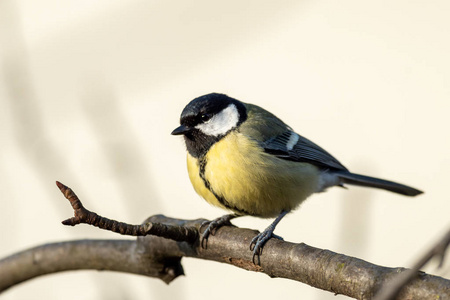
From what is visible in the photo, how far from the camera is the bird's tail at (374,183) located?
2338 millimetres

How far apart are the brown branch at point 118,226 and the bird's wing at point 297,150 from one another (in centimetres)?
62

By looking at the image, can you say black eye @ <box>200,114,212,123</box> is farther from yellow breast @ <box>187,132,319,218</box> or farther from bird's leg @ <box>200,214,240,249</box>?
bird's leg @ <box>200,214,240,249</box>

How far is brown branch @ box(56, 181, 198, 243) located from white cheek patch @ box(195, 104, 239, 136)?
1.71 ft

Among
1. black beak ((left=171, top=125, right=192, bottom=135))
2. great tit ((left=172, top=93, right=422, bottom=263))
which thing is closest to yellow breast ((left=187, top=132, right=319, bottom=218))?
great tit ((left=172, top=93, right=422, bottom=263))

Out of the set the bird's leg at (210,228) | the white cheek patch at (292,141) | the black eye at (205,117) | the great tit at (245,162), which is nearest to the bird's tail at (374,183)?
the great tit at (245,162)

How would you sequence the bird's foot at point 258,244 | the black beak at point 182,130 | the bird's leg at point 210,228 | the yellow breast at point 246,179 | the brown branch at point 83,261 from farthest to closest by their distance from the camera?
the black beak at point 182,130
the yellow breast at point 246,179
the brown branch at point 83,261
the bird's leg at point 210,228
the bird's foot at point 258,244

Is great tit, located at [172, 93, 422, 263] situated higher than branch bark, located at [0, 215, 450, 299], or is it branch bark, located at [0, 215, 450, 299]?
great tit, located at [172, 93, 422, 263]

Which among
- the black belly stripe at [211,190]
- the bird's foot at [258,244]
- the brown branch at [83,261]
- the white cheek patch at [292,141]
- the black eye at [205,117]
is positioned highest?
the black eye at [205,117]

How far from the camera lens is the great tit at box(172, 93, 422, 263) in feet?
6.46

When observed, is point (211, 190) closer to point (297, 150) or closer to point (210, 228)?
point (210, 228)

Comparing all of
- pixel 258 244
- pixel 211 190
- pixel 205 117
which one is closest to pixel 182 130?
pixel 205 117

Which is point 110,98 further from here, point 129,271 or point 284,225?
point 284,225

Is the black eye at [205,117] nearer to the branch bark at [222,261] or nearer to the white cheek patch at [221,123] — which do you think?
the white cheek patch at [221,123]

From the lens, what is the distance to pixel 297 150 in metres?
2.33
